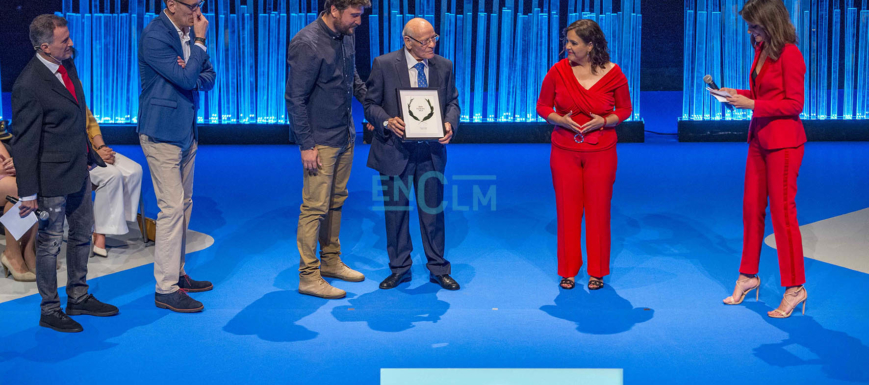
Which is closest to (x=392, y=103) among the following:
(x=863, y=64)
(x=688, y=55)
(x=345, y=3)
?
(x=345, y=3)

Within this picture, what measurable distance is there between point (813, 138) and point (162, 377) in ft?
28.2

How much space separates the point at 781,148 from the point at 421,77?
5.28ft

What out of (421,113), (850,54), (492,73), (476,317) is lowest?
→ (476,317)

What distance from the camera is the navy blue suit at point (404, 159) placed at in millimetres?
3609

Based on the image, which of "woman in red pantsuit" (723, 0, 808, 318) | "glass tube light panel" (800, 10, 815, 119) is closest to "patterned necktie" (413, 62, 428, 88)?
"woman in red pantsuit" (723, 0, 808, 318)

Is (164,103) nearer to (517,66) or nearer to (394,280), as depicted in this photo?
(394,280)

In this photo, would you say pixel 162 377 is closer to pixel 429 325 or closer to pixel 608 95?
pixel 429 325

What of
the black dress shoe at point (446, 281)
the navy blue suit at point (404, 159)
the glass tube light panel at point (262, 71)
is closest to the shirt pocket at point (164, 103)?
the navy blue suit at point (404, 159)

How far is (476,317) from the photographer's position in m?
3.28

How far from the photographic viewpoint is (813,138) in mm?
9172

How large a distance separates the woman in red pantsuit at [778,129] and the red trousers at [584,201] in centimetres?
63

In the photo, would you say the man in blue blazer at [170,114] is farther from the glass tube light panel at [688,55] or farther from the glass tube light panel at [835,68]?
the glass tube light panel at [835,68]

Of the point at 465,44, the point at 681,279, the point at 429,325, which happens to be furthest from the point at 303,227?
the point at 465,44

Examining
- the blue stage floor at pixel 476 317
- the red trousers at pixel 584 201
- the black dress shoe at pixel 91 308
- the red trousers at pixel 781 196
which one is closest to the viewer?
the blue stage floor at pixel 476 317
